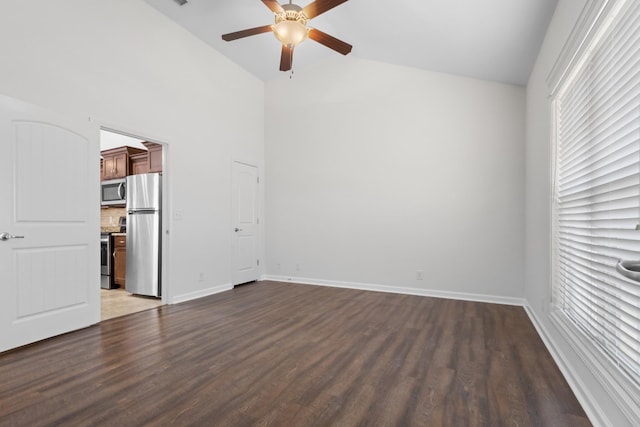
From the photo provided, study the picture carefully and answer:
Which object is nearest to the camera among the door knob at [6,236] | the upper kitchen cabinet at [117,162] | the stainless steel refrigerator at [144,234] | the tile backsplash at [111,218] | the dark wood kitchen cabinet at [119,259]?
the door knob at [6,236]

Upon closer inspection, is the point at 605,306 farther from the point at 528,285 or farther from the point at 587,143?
the point at 528,285

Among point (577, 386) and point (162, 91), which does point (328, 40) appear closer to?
point (162, 91)

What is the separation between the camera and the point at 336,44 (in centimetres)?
343

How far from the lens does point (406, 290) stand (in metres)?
4.80

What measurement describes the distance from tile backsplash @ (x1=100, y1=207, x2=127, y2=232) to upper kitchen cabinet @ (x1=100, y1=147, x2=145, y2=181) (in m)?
0.73

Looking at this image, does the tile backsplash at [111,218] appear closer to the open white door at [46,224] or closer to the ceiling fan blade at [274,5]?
the open white door at [46,224]

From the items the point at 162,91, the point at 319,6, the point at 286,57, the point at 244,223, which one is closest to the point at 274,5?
the point at 319,6

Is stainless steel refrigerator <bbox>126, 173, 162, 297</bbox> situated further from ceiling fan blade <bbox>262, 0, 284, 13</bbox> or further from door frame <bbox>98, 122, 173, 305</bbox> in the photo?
ceiling fan blade <bbox>262, 0, 284, 13</bbox>

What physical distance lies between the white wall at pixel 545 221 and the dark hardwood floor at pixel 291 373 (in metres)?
0.14

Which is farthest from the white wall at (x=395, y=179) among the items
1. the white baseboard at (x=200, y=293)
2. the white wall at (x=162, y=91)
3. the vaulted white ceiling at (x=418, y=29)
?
the white baseboard at (x=200, y=293)

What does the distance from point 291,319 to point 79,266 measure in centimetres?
214

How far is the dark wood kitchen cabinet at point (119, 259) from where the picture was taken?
5.17 meters

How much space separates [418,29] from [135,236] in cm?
452

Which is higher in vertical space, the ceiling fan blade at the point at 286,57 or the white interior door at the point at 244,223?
the ceiling fan blade at the point at 286,57
